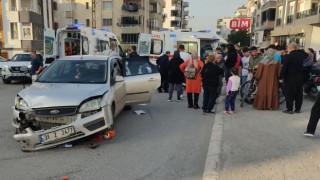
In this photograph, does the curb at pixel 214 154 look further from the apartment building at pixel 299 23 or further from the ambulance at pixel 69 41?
the apartment building at pixel 299 23

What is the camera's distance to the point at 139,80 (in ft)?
27.0

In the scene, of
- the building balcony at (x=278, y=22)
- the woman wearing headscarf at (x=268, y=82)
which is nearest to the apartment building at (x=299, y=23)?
the building balcony at (x=278, y=22)

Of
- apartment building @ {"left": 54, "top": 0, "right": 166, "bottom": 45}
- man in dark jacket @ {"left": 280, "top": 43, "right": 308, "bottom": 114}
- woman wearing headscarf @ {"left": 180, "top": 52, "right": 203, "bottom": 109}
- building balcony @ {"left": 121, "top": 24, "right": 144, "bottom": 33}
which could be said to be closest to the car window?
woman wearing headscarf @ {"left": 180, "top": 52, "right": 203, "bottom": 109}

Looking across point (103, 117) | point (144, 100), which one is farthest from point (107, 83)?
point (144, 100)

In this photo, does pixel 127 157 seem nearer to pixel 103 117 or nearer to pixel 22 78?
pixel 103 117

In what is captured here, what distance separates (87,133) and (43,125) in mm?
743

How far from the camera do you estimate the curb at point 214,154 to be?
4.35 m

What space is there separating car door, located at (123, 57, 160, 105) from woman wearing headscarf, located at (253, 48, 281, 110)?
113 inches

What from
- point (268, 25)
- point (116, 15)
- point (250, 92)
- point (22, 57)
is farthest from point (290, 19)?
point (250, 92)

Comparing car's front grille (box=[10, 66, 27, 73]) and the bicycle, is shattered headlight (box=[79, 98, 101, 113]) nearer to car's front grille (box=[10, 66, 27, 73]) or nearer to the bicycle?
the bicycle

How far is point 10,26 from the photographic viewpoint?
124 ft

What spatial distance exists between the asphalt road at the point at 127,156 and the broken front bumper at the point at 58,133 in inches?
6.6

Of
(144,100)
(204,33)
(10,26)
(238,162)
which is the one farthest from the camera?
(10,26)

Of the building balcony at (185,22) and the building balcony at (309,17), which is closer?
the building balcony at (309,17)
